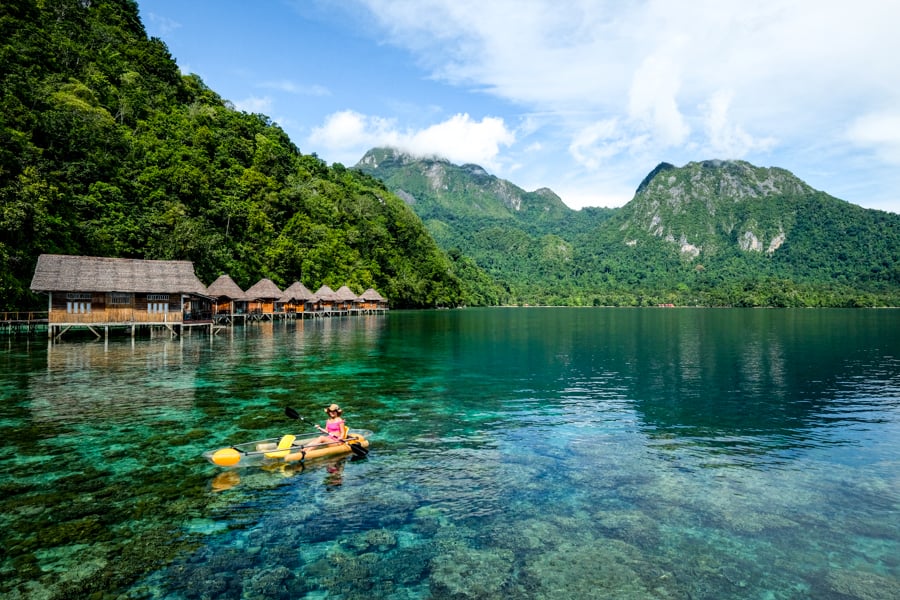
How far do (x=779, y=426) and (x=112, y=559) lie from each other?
1965 cm

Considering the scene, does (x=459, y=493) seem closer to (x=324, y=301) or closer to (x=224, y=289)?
(x=224, y=289)

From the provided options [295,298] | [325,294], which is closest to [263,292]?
[295,298]

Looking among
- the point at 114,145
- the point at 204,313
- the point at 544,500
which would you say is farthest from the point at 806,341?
the point at 114,145

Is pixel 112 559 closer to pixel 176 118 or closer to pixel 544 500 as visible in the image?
pixel 544 500

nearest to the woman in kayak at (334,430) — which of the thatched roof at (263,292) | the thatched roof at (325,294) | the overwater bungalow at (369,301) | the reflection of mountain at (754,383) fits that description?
the reflection of mountain at (754,383)

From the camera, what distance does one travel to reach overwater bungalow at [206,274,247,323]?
2397 inches

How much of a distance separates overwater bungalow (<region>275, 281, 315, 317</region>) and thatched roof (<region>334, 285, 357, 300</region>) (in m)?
8.29

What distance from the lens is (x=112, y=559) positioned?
805cm

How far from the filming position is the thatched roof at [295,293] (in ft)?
253

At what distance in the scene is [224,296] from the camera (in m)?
62.4

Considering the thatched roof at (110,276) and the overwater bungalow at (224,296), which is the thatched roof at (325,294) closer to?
the overwater bungalow at (224,296)

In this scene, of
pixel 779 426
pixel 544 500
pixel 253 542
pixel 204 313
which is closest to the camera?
pixel 253 542

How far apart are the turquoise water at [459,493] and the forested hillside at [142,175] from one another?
120 feet

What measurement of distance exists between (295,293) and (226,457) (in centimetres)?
6921
